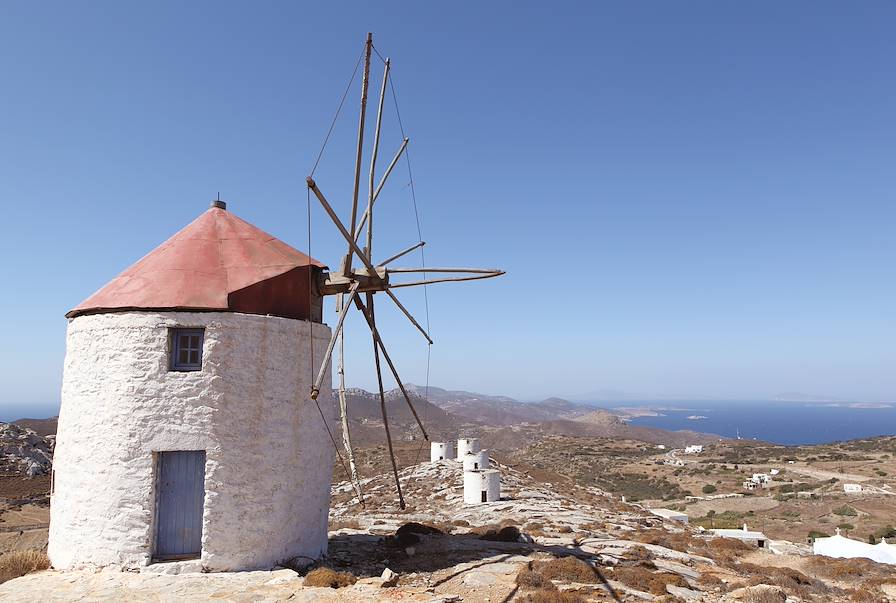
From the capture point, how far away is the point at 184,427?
1114 centimetres

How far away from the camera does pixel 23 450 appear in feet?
138

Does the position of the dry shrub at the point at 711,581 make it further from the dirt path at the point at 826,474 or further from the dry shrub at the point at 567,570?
the dirt path at the point at 826,474

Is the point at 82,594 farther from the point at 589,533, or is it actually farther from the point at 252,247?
the point at 589,533

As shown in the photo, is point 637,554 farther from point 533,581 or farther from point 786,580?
point 533,581

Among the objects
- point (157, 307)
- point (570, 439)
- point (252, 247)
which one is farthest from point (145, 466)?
point (570, 439)

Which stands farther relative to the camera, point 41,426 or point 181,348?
point 41,426

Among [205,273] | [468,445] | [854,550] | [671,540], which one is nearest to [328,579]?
[205,273]

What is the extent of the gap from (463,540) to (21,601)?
→ 10466mm

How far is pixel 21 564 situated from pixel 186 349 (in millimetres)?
5663

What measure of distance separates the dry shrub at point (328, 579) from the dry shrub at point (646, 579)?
20.0ft

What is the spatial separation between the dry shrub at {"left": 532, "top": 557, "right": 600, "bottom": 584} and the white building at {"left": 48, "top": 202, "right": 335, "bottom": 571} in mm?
5518

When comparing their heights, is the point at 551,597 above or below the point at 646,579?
above

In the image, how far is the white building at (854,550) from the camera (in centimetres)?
1933

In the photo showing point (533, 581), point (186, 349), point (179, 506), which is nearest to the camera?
point (179, 506)
